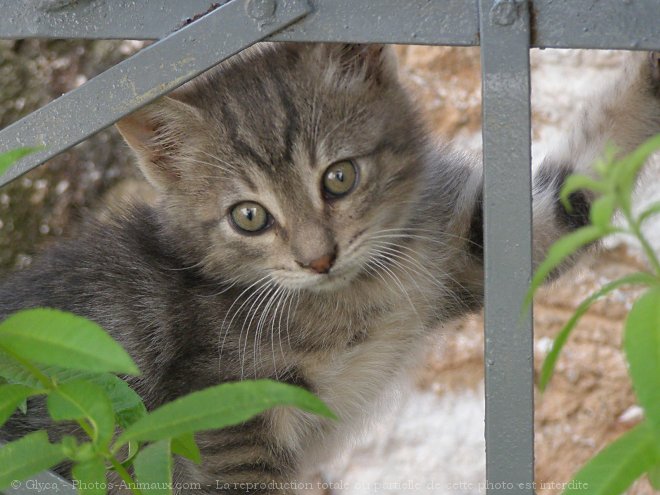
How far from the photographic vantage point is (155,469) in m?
0.80

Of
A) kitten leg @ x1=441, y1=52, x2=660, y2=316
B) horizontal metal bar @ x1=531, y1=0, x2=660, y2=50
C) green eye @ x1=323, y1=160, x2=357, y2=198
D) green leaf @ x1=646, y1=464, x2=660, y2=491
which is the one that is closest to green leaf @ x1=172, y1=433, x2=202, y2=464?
green leaf @ x1=646, y1=464, x2=660, y2=491

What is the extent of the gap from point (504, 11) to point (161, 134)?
82 centimetres

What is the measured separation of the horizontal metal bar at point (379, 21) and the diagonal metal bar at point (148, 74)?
2 cm

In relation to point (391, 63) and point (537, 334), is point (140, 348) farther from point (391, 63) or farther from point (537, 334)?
point (537, 334)

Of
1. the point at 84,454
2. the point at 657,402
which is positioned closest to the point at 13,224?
the point at 84,454

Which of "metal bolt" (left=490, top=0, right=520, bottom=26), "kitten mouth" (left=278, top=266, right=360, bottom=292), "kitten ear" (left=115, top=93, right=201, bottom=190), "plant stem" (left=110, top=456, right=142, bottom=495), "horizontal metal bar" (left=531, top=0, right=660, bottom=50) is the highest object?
"kitten ear" (left=115, top=93, right=201, bottom=190)

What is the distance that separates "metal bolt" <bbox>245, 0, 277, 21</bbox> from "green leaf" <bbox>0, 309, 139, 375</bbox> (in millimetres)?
408

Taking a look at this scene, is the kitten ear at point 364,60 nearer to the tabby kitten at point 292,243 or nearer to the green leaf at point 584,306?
the tabby kitten at point 292,243

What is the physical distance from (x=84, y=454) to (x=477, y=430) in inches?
74.0

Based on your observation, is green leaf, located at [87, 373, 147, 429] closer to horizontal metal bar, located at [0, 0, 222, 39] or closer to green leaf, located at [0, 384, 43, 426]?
green leaf, located at [0, 384, 43, 426]

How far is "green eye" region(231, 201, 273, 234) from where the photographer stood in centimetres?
155

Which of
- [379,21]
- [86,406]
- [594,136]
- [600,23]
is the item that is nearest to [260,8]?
[379,21]

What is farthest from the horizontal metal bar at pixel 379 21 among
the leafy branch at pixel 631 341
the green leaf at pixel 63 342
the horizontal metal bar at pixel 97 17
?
the green leaf at pixel 63 342

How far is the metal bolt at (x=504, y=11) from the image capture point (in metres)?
0.94
